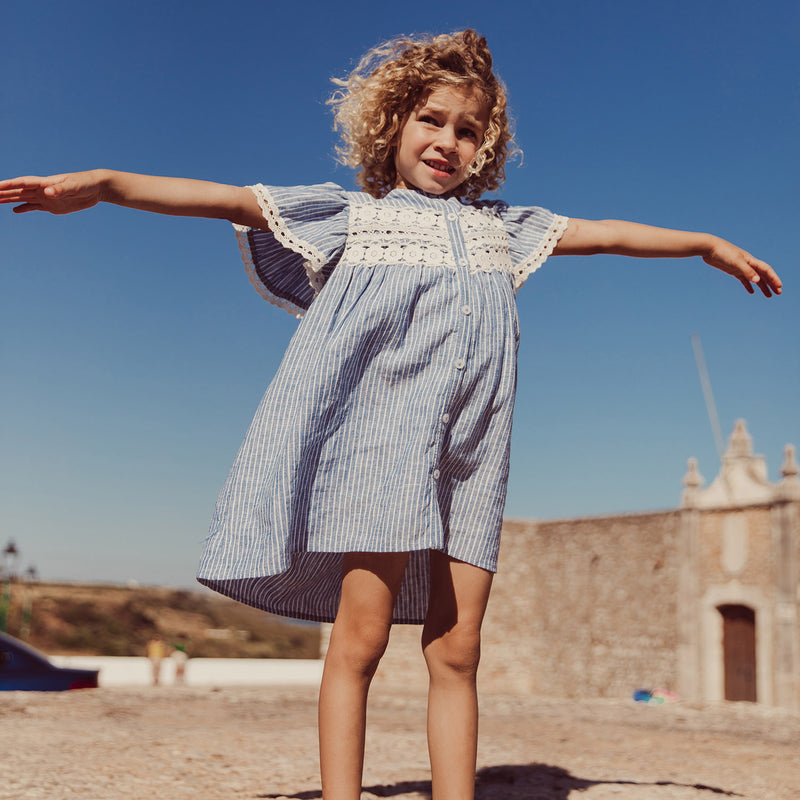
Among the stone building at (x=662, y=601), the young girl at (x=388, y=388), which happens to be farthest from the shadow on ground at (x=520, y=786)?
the stone building at (x=662, y=601)

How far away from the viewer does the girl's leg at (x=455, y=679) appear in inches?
73.1

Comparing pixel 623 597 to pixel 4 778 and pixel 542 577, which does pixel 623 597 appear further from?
pixel 4 778

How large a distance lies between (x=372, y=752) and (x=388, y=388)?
1981mm

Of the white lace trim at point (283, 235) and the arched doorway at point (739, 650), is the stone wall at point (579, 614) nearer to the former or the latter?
the arched doorway at point (739, 650)

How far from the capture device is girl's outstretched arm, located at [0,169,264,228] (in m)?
1.76

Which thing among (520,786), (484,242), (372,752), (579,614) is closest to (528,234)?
(484,242)

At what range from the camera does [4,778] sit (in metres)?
2.43

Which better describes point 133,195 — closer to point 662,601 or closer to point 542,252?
point 542,252

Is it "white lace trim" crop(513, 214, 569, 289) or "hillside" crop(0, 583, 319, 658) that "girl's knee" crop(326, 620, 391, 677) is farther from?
"hillside" crop(0, 583, 319, 658)

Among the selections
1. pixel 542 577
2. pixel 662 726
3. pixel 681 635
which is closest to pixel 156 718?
pixel 662 726

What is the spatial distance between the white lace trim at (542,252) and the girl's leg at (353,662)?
82cm

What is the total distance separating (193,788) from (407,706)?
3662 mm

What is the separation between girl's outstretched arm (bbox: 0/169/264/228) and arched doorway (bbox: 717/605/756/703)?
47.4ft

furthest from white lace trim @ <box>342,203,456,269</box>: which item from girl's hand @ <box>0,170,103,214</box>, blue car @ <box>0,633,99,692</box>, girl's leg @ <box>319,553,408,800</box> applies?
blue car @ <box>0,633,99,692</box>
